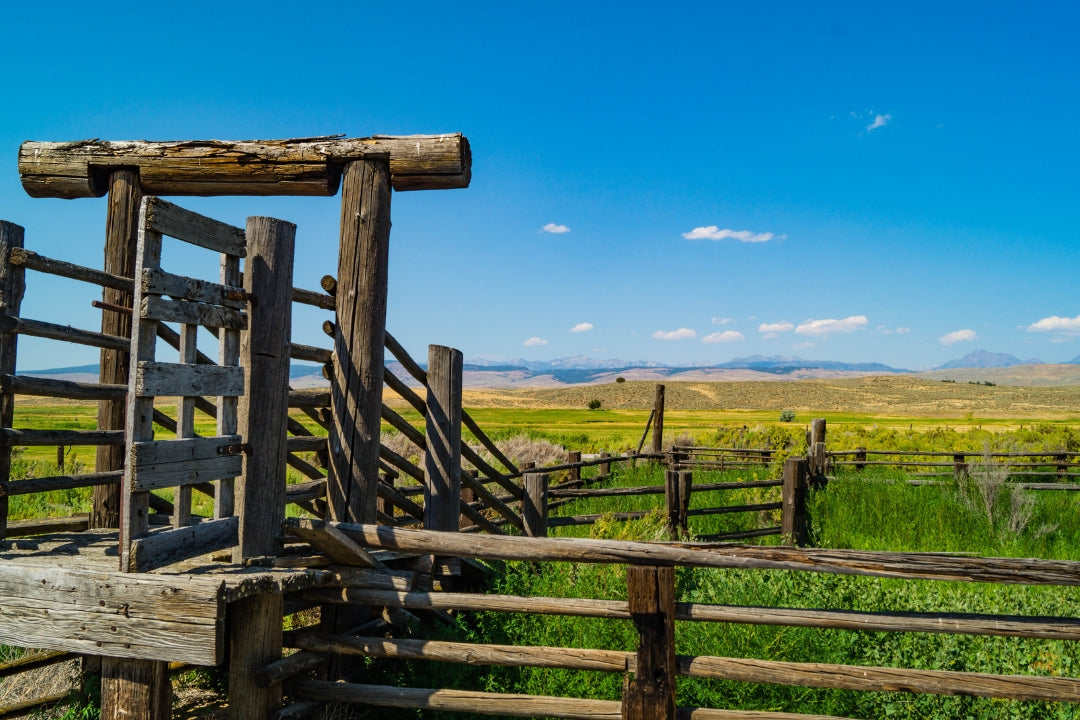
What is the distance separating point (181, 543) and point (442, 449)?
2.32m

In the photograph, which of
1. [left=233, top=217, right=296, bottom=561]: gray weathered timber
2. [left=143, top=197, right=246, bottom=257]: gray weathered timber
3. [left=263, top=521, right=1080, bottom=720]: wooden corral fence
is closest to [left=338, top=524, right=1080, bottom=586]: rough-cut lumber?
[left=263, top=521, right=1080, bottom=720]: wooden corral fence

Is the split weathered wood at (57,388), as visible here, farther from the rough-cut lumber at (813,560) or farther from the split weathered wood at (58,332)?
the rough-cut lumber at (813,560)

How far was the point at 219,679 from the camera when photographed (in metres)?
5.45

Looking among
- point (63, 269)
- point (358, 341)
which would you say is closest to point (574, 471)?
point (358, 341)

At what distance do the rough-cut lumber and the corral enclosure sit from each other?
13 mm

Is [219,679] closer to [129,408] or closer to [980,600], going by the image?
[129,408]

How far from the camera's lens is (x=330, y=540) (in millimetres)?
4117

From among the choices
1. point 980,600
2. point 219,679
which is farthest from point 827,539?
point 219,679

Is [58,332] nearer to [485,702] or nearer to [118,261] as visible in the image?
[118,261]

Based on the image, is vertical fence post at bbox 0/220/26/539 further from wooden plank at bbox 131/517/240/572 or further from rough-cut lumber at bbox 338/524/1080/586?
rough-cut lumber at bbox 338/524/1080/586

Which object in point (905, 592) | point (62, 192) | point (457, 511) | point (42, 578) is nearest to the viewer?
point (42, 578)

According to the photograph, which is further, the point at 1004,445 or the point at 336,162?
the point at 1004,445

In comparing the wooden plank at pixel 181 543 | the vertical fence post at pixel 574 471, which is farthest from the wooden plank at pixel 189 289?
the vertical fence post at pixel 574 471

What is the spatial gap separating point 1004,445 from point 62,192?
→ 23392 mm
